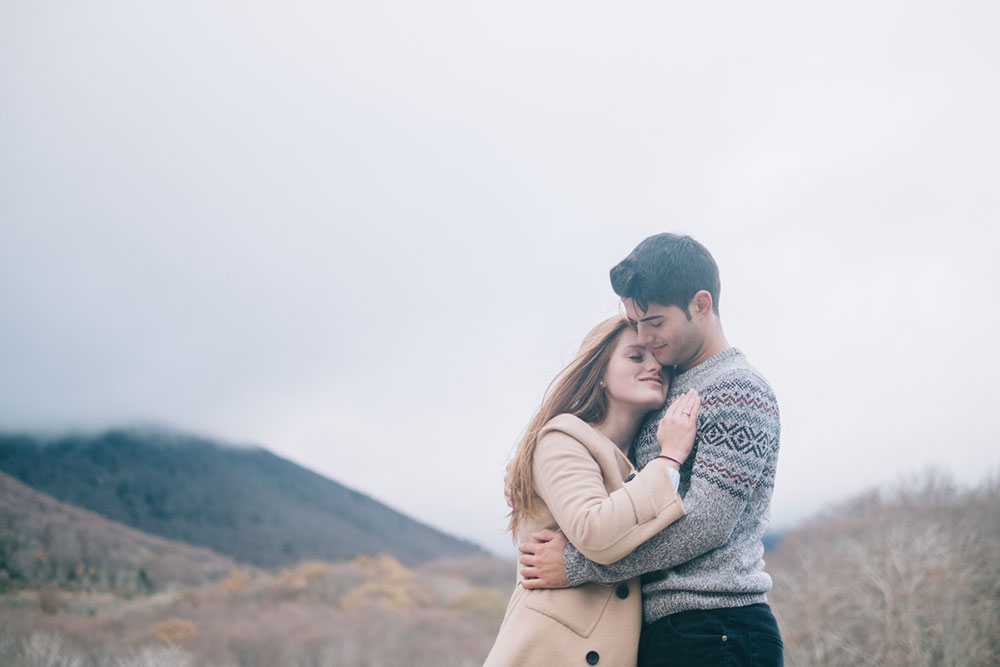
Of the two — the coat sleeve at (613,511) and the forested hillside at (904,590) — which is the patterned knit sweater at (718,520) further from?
the forested hillside at (904,590)

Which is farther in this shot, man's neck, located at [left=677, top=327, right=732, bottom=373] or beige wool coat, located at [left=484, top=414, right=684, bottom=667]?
man's neck, located at [left=677, top=327, right=732, bottom=373]

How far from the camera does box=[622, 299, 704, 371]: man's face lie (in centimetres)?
259

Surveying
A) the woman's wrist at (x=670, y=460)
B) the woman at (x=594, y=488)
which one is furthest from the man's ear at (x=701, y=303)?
the woman's wrist at (x=670, y=460)

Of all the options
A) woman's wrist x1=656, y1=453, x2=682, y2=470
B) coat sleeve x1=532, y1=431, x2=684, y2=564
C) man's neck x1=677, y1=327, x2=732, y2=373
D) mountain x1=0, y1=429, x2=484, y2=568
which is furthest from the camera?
mountain x1=0, y1=429, x2=484, y2=568

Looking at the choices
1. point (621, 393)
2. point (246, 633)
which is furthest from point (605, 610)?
point (246, 633)

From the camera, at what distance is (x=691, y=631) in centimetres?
230

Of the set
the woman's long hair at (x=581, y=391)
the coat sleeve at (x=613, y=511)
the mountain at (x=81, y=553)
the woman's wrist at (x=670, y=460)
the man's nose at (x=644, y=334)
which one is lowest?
the mountain at (x=81, y=553)

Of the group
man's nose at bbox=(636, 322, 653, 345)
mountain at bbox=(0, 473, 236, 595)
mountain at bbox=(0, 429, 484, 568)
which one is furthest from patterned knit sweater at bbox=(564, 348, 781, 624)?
mountain at bbox=(0, 429, 484, 568)

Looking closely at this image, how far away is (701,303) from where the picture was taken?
8.58 feet

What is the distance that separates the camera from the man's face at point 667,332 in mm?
2590

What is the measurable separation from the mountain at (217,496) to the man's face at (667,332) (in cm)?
1000

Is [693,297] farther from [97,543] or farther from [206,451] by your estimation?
[206,451]

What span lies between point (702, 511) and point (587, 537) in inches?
14.7

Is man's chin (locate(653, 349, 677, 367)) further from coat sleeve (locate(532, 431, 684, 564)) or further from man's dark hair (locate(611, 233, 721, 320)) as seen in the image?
coat sleeve (locate(532, 431, 684, 564))
